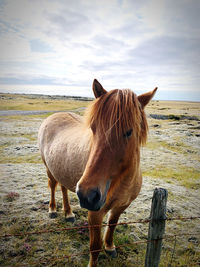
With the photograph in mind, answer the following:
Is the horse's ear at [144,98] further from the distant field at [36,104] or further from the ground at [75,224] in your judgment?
the distant field at [36,104]

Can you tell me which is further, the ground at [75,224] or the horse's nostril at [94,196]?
the ground at [75,224]

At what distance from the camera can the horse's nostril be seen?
1.51 metres

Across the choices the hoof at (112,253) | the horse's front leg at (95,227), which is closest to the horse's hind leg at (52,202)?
the hoof at (112,253)

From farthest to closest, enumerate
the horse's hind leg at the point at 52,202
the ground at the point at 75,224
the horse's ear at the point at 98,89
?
the horse's hind leg at the point at 52,202, the ground at the point at 75,224, the horse's ear at the point at 98,89

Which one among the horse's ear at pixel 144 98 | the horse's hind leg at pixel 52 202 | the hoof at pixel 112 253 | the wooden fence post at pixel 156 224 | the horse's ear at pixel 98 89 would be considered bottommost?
the hoof at pixel 112 253

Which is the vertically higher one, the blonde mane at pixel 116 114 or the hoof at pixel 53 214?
the blonde mane at pixel 116 114

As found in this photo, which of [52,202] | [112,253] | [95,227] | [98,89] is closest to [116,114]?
[98,89]

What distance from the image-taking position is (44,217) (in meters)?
3.98

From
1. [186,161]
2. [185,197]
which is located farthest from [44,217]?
[186,161]

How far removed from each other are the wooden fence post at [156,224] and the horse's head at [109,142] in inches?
18.5

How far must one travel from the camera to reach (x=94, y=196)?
4.99 ft

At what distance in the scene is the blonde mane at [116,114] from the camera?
5.88 feet

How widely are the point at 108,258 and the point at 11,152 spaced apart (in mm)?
8143

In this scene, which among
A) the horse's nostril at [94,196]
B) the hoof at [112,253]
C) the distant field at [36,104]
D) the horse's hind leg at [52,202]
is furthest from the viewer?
the distant field at [36,104]
